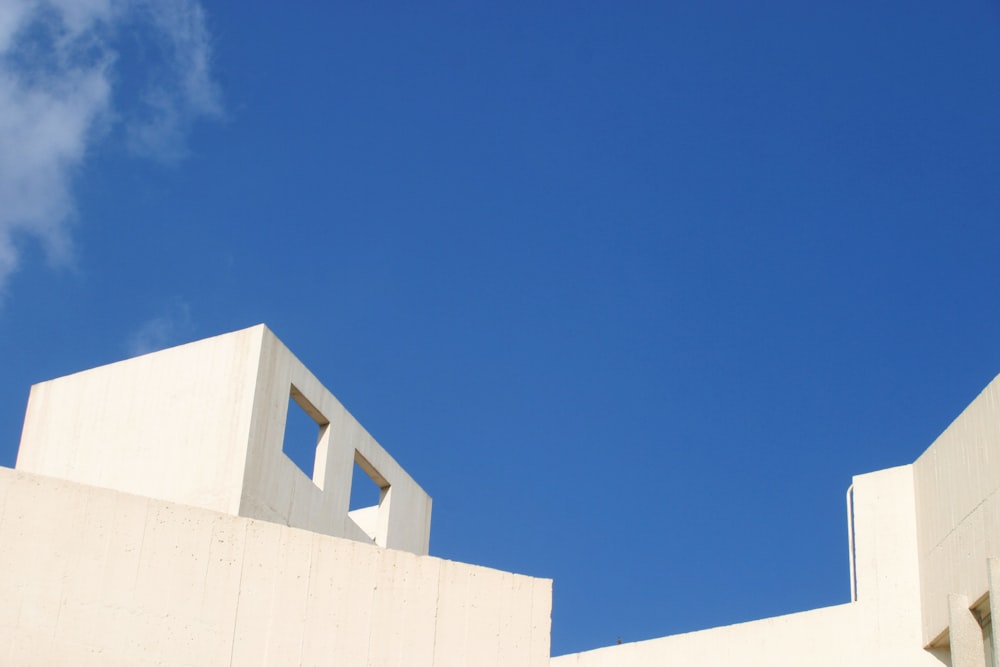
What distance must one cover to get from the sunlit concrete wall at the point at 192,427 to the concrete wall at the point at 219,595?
7.85 meters

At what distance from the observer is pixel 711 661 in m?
22.1

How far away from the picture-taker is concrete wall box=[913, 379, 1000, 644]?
17.9 metres

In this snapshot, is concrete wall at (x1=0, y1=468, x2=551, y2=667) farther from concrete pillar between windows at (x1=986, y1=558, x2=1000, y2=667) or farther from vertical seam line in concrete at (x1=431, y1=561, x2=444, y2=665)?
concrete pillar between windows at (x1=986, y1=558, x2=1000, y2=667)

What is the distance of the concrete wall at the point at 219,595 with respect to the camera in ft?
42.2

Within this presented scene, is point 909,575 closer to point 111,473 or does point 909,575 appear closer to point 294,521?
point 294,521

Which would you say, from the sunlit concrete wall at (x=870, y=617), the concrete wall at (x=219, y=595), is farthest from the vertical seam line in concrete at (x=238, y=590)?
the sunlit concrete wall at (x=870, y=617)

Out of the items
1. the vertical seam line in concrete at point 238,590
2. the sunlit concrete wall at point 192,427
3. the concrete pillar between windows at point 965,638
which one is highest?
the sunlit concrete wall at point 192,427

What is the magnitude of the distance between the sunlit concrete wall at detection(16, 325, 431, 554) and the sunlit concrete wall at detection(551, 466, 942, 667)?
7435mm

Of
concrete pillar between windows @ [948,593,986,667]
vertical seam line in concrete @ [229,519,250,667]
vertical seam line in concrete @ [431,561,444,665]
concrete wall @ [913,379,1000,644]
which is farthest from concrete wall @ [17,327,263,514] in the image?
concrete pillar between windows @ [948,593,986,667]

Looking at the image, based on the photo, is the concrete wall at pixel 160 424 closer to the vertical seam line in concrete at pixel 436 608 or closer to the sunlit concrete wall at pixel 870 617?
the vertical seam line in concrete at pixel 436 608

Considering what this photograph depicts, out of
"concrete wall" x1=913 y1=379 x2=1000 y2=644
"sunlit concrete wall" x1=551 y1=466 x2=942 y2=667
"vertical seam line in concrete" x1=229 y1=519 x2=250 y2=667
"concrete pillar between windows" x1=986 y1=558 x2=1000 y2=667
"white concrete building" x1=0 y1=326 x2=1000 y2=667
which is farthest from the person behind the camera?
"sunlit concrete wall" x1=551 y1=466 x2=942 y2=667

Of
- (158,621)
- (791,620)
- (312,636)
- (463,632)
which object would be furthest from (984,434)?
(158,621)

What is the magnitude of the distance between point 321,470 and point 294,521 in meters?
1.87

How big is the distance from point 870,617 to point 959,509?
2485 mm
